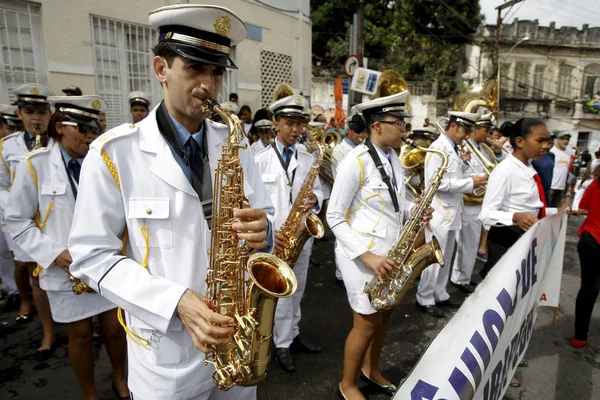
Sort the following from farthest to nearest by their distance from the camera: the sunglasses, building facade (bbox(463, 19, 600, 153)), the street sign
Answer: building facade (bbox(463, 19, 600, 153)) → the street sign → the sunglasses

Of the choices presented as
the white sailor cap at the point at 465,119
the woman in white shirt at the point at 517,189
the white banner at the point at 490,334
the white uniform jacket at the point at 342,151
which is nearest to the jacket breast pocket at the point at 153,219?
the white banner at the point at 490,334

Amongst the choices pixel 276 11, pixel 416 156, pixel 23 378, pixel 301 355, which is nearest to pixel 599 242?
pixel 416 156

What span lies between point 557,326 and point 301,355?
141 inches

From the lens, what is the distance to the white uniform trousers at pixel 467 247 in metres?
6.09

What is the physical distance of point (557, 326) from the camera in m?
4.98

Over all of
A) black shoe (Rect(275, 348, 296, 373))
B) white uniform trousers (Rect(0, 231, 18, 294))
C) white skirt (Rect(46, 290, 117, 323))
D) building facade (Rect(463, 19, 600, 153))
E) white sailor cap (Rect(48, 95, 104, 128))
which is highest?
building facade (Rect(463, 19, 600, 153))

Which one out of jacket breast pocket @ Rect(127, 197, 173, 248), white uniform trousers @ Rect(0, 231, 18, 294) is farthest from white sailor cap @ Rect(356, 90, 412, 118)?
white uniform trousers @ Rect(0, 231, 18, 294)

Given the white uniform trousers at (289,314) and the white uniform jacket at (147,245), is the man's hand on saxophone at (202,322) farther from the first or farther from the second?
the white uniform trousers at (289,314)

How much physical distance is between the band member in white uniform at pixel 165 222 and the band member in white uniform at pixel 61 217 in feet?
4.79

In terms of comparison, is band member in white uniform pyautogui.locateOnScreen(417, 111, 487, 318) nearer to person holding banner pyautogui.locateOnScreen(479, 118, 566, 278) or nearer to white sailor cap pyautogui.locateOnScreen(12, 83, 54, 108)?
person holding banner pyautogui.locateOnScreen(479, 118, 566, 278)

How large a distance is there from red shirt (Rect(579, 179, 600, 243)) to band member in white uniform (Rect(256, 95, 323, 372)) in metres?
3.07

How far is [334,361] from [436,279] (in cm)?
211

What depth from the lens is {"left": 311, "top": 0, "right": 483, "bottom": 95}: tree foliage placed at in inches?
1071

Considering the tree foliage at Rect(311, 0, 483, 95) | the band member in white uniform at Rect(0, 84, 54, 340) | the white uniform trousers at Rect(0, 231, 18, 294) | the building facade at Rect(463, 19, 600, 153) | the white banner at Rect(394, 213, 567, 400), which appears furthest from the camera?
the building facade at Rect(463, 19, 600, 153)
